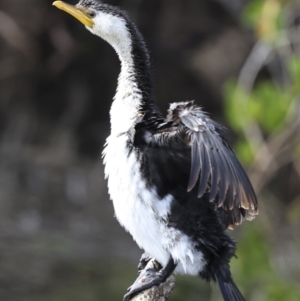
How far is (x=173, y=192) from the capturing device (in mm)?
2809

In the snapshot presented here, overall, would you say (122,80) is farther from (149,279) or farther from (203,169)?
(149,279)

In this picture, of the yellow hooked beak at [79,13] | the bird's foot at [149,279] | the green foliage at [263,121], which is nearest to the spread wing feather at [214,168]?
the bird's foot at [149,279]

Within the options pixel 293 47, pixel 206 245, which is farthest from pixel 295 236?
pixel 206 245

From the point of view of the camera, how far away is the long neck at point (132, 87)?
294 centimetres

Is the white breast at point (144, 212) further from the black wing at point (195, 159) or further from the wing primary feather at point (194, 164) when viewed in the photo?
the wing primary feather at point (194, 164)

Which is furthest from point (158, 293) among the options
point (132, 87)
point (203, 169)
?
point (132, 87)

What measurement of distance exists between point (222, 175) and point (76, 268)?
12.7ft

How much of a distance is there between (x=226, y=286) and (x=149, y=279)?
29 cm

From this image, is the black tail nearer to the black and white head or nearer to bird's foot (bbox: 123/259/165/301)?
bird's foot (bbox: 123/259/165/301)

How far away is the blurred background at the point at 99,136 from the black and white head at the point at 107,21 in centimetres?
270

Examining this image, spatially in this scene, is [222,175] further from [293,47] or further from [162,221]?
[293,47]

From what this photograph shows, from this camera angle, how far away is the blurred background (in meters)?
5.99

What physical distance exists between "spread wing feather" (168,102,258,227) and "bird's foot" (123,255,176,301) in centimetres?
33

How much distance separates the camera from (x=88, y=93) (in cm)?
777
